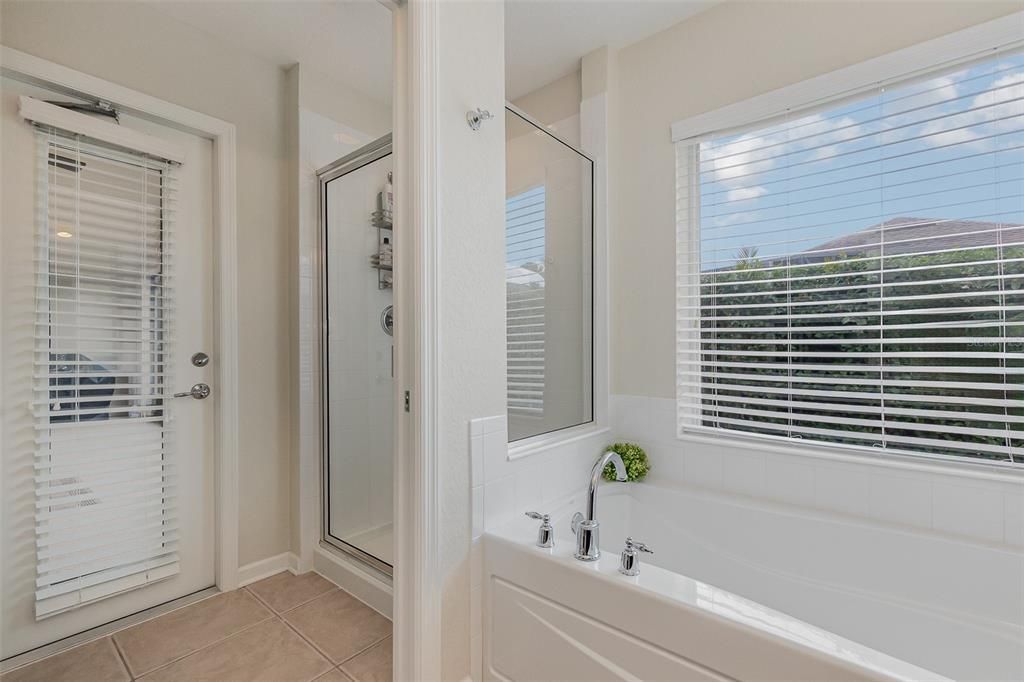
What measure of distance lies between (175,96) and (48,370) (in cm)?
124

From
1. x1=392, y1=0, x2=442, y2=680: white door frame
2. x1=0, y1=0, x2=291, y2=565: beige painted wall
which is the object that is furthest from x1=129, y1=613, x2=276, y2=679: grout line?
x1=392, y1=0, x2=442, y2=680: white door frame

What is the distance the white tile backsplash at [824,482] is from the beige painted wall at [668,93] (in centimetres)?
20

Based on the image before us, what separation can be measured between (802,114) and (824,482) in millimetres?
1441

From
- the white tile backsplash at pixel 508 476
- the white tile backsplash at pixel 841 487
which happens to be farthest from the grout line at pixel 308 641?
the white tile backsplash at pixel 841 487

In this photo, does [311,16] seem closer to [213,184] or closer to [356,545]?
[213,184]

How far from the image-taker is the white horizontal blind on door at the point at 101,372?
5.57 ft

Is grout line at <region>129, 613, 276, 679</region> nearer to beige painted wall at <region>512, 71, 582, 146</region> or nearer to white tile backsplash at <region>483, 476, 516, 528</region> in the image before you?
white tile backsplash at <region>483, 476, 516, 528</region>

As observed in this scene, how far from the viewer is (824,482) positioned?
1748 mm

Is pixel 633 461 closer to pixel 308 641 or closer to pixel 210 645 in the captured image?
pixel 308 641

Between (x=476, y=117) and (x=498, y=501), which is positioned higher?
(x=476, y=117)

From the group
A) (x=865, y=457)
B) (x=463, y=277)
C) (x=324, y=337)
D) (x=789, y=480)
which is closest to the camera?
(x=463, y=277)

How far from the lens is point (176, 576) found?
2.03m

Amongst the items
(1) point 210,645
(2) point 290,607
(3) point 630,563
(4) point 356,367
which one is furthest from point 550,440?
(1) point 210,645

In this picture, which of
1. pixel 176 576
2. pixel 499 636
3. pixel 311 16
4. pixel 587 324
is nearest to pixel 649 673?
pixel 499 636
